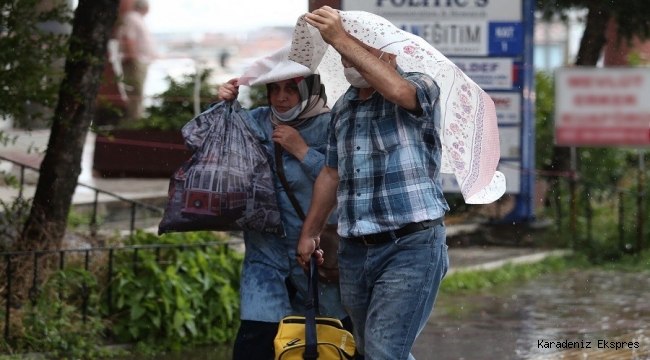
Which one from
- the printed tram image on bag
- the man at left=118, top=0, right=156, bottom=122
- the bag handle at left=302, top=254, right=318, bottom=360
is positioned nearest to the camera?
the bag handle at left=302, top=254, right=318, bottom=360

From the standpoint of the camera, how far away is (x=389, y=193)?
14.3 feet

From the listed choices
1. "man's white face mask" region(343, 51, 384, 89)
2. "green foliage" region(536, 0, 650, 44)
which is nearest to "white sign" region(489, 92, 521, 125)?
"green foliage" region(536, 0, 650, 44)

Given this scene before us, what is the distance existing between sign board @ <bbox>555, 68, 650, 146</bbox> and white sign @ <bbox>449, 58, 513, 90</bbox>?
782 mm

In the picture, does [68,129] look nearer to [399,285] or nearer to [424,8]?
[399,285]

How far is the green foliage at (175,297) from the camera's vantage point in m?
7.25

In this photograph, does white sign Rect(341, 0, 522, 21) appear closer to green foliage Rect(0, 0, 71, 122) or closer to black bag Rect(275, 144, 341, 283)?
green foliage Rect(0, 0, 71, 122)

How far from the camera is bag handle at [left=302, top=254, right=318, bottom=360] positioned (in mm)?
4621

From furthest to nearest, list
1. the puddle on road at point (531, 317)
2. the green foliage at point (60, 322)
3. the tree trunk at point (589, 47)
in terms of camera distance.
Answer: the tree trunk at point (589, 47) < the puddle on road at point (531, 317) < the green foliage at point (60, 322)

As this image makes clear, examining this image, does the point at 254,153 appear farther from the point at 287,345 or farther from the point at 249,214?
the point at 287,345

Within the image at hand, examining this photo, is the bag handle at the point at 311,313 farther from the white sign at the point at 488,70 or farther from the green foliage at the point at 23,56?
the white sign at the point at 488,70

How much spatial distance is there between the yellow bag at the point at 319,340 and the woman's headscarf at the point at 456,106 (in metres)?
0.75

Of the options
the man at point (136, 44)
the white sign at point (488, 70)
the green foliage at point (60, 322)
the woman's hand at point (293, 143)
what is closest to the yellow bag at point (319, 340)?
the woman's hand at point (293, 143)

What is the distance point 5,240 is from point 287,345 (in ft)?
11.0

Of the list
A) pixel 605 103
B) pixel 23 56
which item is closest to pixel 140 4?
pixel 605 103
